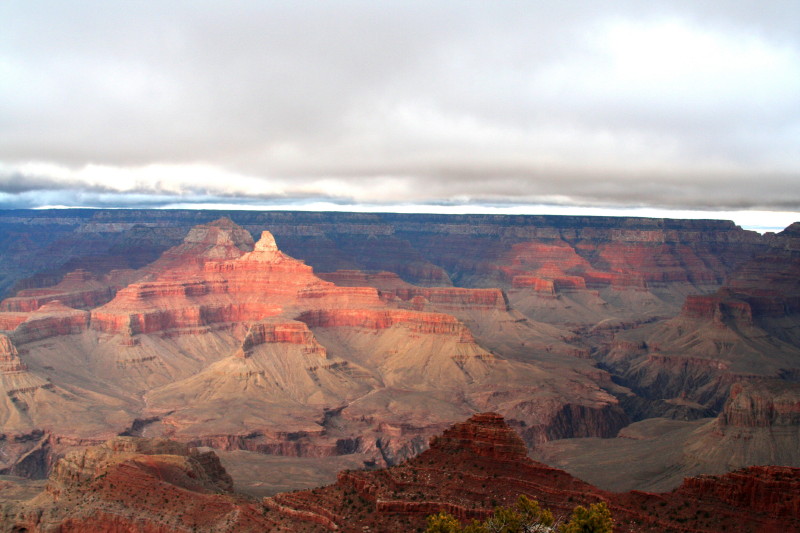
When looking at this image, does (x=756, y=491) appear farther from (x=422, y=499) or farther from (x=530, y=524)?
(x=422, y=499)

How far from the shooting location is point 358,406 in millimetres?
163625

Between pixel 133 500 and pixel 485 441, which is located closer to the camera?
pixel 485 441

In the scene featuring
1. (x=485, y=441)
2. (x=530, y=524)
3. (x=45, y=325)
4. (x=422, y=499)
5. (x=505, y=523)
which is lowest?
(x=45, y=325)

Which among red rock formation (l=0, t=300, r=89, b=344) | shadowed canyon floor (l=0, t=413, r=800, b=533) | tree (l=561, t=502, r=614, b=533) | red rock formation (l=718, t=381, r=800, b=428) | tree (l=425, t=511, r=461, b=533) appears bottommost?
red rock formation (l=0, t=300, r=89, b=344)

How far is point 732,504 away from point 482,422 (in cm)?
1896

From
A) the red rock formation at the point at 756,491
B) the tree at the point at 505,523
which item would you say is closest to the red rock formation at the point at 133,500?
the tree at the point at 505,523

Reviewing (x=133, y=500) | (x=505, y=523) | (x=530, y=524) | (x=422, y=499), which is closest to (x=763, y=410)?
(x=422, y=499)

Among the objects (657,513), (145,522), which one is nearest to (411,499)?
(657,513)

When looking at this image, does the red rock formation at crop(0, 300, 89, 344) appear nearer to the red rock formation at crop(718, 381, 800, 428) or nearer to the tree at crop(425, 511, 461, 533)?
the red rock formation at crop(718, 381, 800, 428)

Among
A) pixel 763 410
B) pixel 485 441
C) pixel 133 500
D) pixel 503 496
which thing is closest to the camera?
pixel 503 496

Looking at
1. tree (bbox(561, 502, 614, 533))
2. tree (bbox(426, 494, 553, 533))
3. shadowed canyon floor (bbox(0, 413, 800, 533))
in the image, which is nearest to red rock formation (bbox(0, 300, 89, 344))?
shadowed canyon floor (bbox(0, 413, 800, 533))

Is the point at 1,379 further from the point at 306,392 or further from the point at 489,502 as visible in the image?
the point at 489,502

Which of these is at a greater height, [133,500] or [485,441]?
[485,441]

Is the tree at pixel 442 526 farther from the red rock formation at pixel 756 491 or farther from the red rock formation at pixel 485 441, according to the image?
the red rock formation at pixel 756 491
